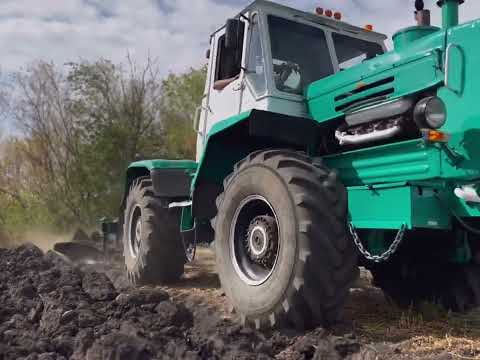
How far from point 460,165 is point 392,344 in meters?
1.20

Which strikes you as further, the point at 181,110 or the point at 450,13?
the point at 181,110

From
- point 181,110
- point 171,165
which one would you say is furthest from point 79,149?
point 171,165

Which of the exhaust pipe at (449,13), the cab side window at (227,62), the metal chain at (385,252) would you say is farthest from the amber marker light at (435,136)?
the cab side window at (227,62)

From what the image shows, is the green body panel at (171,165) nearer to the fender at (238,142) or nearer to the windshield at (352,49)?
the fender at (238,142)

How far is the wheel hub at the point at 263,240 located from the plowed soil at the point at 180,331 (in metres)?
0.48

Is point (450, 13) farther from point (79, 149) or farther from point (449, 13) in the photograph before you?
point (79, 149)

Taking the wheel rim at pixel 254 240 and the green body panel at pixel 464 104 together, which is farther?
the wheel rim at pixel 254 240

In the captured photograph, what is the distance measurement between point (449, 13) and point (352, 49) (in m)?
1.59

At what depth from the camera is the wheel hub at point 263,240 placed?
3.76 meters

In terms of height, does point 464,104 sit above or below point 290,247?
above

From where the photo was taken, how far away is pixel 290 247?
3.39m

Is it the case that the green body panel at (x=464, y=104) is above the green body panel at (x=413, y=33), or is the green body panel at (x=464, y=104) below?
below

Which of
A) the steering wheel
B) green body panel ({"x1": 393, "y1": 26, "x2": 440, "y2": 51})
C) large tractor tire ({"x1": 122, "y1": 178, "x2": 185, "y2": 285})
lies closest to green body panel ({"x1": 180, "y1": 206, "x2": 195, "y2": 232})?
large tractor tire ({"x1": 122, "y1": 178, "x2": 185, "y2": 285})

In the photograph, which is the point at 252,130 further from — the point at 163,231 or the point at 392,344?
the point at 163,231
